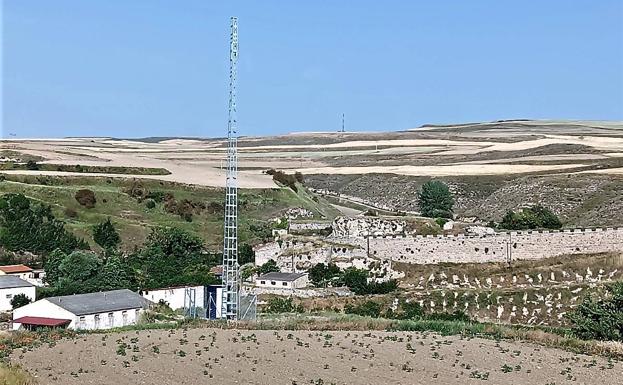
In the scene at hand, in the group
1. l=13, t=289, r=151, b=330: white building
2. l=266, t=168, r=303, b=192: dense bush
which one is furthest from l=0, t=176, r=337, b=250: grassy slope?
l=13, t=289, r=151, b=330: white building

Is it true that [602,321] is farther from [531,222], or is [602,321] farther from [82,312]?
[531,222]

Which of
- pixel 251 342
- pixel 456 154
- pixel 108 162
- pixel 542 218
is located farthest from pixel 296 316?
pixel 456 154

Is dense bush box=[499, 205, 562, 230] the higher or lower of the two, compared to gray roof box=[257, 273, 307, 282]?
higher

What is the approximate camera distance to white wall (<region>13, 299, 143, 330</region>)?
29578 millimetres

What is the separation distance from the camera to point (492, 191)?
73375 mm

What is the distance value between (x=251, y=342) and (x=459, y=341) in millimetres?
5795

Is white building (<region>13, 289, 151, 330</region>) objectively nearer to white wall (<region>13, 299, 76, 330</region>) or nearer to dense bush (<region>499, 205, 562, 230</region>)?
white wall (<region>13, 299, 76, 330</region>)

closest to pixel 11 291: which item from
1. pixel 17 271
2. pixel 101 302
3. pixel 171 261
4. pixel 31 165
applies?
pixel 17 271

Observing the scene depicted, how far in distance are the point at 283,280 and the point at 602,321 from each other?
1320 centimetres

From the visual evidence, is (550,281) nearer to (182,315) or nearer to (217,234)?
(182,315)

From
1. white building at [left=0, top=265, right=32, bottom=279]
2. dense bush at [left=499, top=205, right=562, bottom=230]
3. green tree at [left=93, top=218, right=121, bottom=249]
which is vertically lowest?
white building at [left=0, top=265, right=32, bottom=279]

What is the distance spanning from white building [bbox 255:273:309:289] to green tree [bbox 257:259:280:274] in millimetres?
1625

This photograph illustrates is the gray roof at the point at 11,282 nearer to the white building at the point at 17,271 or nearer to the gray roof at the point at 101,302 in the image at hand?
the white building at the point at 17,271

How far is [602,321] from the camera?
2644 cm
